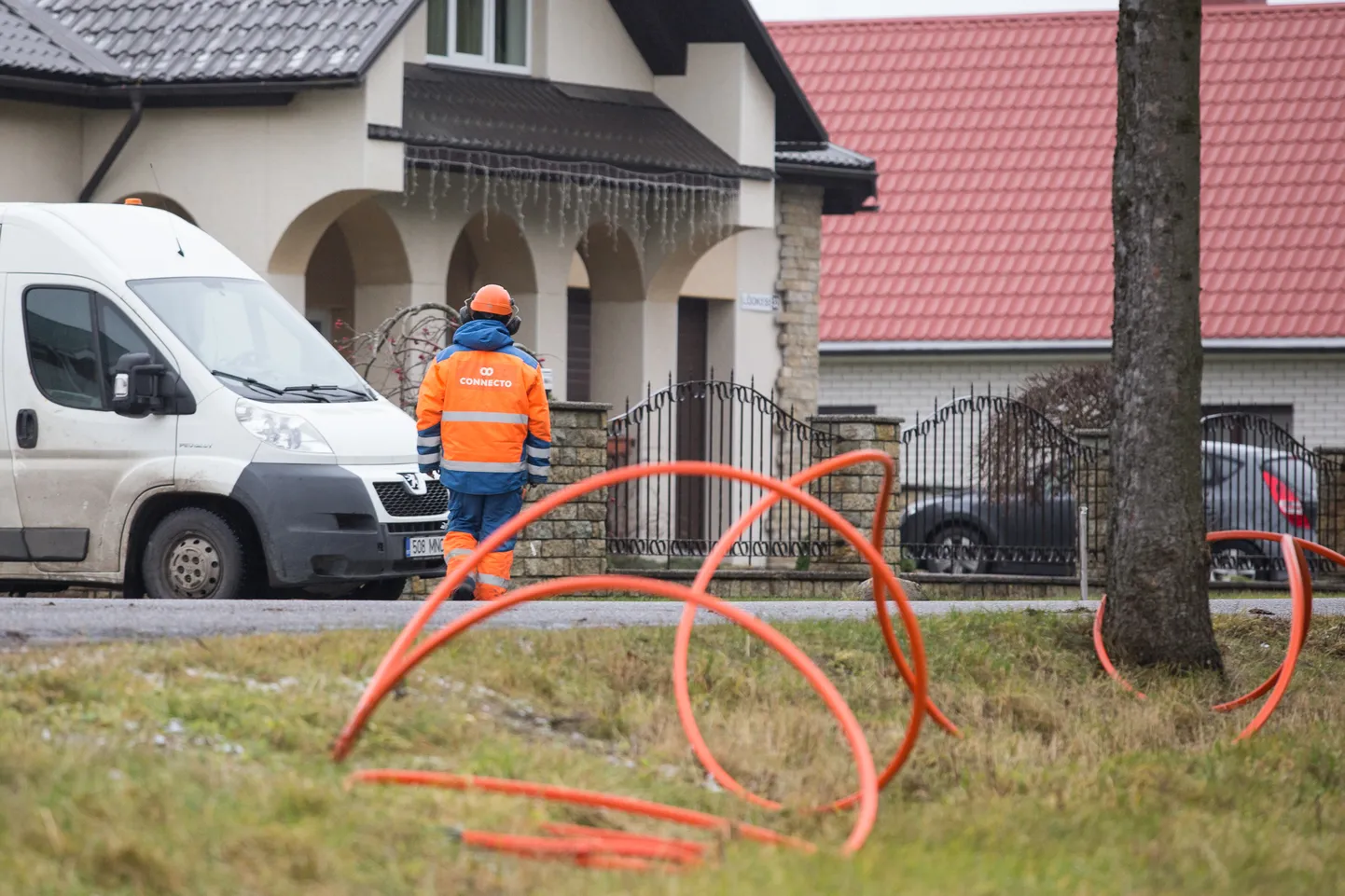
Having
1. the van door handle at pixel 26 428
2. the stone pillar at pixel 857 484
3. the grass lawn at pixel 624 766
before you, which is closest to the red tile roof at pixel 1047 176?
the stone pillar at pixel 857 484

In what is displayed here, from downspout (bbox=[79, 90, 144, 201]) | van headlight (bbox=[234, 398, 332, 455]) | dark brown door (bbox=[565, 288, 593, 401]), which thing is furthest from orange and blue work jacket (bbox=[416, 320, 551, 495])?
dark brown door (bbox=[565, 288, 593, 401])

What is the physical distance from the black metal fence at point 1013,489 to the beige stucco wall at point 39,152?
25.9ft

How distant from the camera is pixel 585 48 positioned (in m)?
21.8

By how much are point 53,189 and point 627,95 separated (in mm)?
6015

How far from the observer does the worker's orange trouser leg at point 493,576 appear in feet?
36.9

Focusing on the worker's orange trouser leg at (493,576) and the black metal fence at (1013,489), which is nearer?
the worker's orange trouser leg at (493,576)

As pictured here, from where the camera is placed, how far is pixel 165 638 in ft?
27.8

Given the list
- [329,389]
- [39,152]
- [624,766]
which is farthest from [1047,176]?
[624,766]

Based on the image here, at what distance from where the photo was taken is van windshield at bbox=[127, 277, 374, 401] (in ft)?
40.3

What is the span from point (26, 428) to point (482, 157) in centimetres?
728

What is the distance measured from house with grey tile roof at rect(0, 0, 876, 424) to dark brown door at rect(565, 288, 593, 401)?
0.09 feet

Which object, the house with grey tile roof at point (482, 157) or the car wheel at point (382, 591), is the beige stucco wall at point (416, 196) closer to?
the house with grey tile roof at point (482, 157)

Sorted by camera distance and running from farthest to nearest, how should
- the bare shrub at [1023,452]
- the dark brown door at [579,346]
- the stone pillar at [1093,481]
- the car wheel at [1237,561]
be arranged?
the dark brown door at [579,346] < the car wheel at [1237,561] < the bare shrub at [1023,452] < the stone pillar at [1093,481]

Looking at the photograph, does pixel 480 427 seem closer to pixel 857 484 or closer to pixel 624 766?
pixel 624 766
